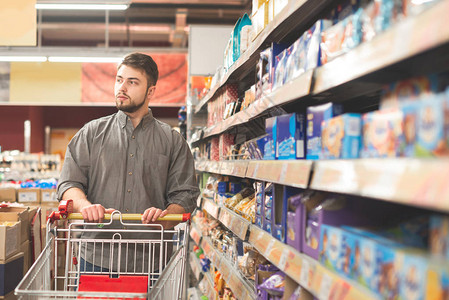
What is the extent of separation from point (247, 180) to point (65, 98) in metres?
6.41

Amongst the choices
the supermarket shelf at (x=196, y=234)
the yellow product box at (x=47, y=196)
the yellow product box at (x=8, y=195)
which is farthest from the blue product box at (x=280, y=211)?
the yellow product box at (x=8, y=195)

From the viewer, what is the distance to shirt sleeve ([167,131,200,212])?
2762mm

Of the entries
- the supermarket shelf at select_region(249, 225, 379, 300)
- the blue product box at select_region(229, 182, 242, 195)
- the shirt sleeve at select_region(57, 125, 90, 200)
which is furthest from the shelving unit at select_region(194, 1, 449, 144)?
the blue product box at select_region(229, 182, 242, 195)

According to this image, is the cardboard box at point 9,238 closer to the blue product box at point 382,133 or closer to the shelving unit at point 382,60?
the shelving unit at point 382,60

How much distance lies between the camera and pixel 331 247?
1436 mm

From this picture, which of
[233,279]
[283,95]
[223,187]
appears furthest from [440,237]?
[223,187]

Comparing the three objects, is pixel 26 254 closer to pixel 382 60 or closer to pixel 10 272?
pixel 10 272

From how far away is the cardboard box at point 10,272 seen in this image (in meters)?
2.87

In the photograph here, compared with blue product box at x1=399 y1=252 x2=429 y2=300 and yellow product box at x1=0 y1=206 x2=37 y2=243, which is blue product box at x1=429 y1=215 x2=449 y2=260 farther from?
yellow product box at x1=0 y1=206 x2=37 y2=243

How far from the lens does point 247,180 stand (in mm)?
3670

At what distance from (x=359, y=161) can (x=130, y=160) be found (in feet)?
5.67

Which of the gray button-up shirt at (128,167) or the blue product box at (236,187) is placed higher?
the gray button-up shirt at (128,167)

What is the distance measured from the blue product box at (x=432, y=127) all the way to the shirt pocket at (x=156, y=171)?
1880 millimetres

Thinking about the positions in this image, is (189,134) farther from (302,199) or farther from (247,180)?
(302,199)
